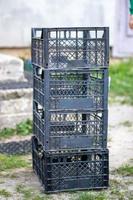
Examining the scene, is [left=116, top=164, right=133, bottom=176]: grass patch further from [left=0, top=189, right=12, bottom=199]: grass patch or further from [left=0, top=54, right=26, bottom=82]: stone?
[left=0, top=54, right=26, bottom=82]: stone

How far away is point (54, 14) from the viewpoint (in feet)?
40.1

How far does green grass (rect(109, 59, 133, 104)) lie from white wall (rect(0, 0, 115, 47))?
3.59ft

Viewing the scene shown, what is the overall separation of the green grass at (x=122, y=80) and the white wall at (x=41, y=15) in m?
1.09

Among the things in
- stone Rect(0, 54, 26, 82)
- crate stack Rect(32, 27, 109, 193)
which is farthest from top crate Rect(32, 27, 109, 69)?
stone Rect(0, 54, 26, 82)

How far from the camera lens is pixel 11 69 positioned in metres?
8.18

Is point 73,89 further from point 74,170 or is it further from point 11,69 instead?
point 11,69

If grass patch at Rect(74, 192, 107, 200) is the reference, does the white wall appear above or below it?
above

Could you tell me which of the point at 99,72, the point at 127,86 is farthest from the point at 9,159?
the point at 127,86

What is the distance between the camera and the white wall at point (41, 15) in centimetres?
1200

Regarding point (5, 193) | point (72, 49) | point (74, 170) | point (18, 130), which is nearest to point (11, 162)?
point (5, 193)

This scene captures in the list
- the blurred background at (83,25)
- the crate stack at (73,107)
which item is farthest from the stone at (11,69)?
the crate stack at (73,107)

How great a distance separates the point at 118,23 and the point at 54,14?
4.49ft

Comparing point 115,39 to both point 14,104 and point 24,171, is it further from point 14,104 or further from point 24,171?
point 24,171

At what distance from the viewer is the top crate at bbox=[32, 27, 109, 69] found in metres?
5.14
